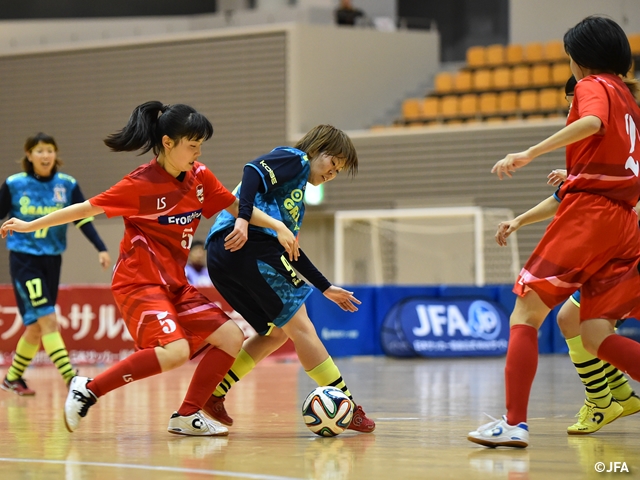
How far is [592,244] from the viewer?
3.96 metres

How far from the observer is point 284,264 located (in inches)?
184

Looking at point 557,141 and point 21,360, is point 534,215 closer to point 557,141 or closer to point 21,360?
point 557,141

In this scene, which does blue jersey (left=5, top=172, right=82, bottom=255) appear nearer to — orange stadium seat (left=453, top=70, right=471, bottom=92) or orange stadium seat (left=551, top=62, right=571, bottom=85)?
orange stadium seat (left=551, top=62, right=571, bottom=85)

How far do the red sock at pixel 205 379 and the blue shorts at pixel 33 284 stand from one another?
3118mm

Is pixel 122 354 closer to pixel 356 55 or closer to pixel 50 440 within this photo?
pixel 50 440

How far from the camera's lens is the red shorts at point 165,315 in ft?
14.7

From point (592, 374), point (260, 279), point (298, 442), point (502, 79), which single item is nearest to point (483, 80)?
point (502, 79)

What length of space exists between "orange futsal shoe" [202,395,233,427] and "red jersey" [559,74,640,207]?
2.05 meters

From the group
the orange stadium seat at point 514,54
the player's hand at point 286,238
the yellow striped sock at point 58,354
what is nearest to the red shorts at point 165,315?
the player's hand at point 286,238

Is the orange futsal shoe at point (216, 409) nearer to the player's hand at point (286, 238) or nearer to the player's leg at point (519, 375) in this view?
the player's hand at point (286, 238)

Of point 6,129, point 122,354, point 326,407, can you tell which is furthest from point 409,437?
point 6,129

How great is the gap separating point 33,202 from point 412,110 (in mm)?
11978

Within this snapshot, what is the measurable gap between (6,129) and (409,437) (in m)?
17.6

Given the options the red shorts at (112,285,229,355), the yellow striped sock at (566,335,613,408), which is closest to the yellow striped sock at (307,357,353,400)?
the red shorts at (112,285,229,355)
